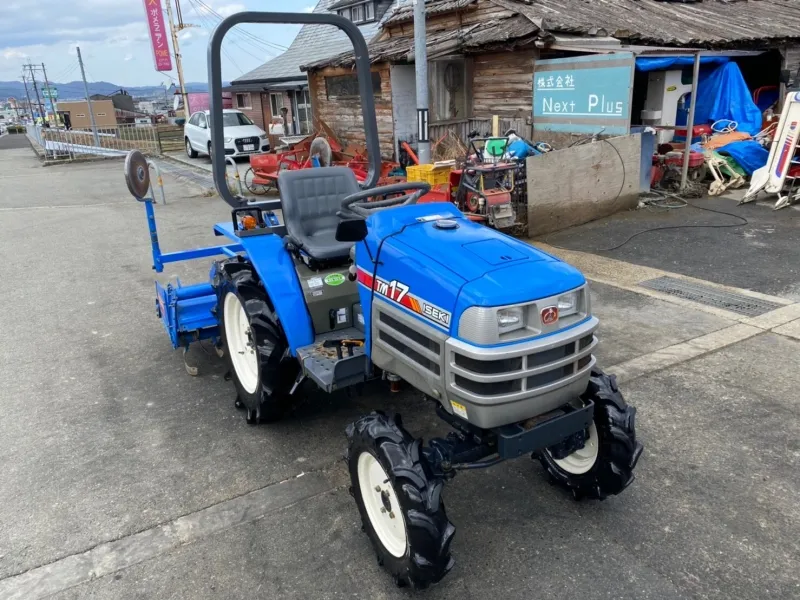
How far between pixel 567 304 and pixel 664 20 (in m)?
12.1

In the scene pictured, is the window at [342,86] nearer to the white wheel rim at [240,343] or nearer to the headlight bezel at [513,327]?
the white wheel rim at [240,343]

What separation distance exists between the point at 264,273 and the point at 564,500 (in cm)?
195

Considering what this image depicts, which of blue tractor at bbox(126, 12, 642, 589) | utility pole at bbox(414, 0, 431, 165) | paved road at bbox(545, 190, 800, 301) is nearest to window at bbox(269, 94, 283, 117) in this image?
utility pole at bbox(414, 0, 431, 165)

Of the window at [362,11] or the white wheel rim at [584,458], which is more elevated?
the window at [362,11]

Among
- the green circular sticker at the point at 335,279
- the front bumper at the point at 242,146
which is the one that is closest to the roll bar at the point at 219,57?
the green circular sticker at the point at 335,279

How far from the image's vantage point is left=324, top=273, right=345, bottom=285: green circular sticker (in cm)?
336

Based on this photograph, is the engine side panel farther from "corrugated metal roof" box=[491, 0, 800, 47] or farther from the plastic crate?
"corrugated metal roof" box=[491, 0, 800, 47]

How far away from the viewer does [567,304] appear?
2309 mm

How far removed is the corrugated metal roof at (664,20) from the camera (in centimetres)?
1045

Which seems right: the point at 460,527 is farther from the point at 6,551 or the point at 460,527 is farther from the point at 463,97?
the point at 463,97

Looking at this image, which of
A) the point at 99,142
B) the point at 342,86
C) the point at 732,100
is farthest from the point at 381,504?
the point at 99,142

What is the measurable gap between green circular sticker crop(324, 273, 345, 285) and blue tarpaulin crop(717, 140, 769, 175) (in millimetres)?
8580

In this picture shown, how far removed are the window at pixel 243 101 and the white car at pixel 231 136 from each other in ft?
21.0

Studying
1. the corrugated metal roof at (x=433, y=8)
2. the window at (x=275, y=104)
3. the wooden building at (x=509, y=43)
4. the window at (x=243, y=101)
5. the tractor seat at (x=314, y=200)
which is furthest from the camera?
the window at (x=243, y=101)
